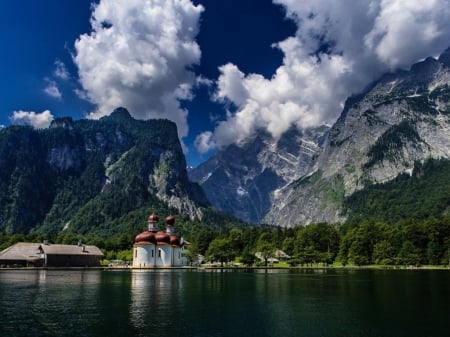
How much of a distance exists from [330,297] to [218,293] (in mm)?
14226

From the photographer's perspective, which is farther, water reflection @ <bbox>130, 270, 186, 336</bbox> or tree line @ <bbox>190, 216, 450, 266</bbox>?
tree line @ <bbox>190, 216, 450, 266</bbox>

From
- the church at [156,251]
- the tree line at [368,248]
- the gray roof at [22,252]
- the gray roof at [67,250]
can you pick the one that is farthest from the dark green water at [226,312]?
the church at [156,251]

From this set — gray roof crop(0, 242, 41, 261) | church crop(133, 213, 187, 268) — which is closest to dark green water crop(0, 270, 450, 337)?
gray roof crop(0, 242, 41, 261)

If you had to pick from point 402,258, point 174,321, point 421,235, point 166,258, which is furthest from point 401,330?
point 166,258

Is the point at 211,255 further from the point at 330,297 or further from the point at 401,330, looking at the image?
the point at 401,330

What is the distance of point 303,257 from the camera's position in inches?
5679

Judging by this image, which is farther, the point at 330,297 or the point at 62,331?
the point at 330,297

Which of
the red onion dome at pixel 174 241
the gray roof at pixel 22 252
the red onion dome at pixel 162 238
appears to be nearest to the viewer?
the gray roof at pixel 22 252

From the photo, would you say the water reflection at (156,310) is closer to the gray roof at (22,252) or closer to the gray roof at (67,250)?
the gray roof at (22,252)

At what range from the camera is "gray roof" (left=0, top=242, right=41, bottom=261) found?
14575cm

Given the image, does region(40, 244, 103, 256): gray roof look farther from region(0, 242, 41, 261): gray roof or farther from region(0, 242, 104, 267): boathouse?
region(0, 242, 41, 261): gray roof

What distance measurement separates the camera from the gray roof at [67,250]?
152550 millimetres

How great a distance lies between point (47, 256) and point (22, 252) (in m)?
7.74

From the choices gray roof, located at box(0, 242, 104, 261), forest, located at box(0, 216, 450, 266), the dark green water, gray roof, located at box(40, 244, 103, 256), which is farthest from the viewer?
gray roof, located at box(40, 244, 103, 256)
